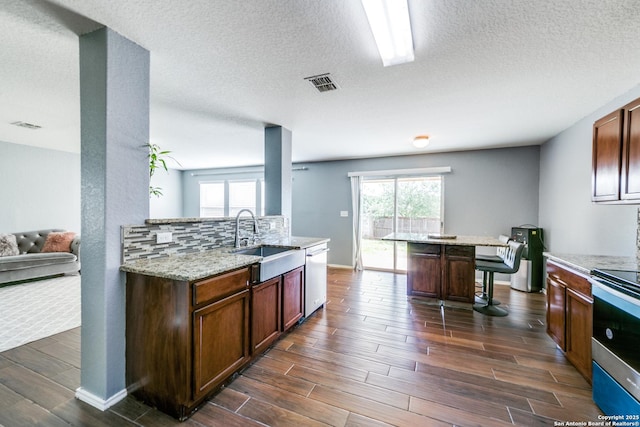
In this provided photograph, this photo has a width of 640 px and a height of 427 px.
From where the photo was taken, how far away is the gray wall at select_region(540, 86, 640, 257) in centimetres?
251

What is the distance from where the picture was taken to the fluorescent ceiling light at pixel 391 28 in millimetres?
1461

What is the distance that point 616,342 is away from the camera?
151 centimetres

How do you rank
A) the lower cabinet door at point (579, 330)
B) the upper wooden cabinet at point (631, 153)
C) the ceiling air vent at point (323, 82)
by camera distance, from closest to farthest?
the upper wooden cabinet at point (631, 153) < the lower cabinet door at point (579, 330) < the ceiling air vent at point (323, 82)

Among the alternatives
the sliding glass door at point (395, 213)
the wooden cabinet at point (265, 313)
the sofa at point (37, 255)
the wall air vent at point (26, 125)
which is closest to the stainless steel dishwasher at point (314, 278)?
the wooden cabinet at point (265, 313)

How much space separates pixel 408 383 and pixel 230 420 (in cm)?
123

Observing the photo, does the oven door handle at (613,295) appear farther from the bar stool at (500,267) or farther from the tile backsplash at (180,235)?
the tile backsplash at (180,235)

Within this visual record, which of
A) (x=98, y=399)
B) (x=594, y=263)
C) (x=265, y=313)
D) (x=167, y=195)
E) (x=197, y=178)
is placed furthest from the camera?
(x=197, y=178)

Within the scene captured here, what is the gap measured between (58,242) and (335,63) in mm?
5795

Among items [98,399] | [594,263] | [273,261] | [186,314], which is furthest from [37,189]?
[594,263]

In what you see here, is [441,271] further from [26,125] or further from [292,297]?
[26,125]

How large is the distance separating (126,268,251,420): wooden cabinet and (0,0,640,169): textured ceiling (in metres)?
1.61

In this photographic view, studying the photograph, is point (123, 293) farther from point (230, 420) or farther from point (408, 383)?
point (408, 383)

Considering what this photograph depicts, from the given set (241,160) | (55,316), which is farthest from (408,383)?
(241,160)

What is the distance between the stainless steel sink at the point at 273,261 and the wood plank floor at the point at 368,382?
0.70m
